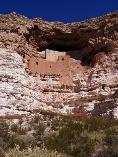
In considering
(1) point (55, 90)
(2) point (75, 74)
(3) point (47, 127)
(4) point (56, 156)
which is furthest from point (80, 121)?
(2) point (75, 74)

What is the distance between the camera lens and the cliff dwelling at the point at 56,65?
24641 mm

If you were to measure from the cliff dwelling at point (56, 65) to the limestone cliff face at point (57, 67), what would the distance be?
8 centimetres

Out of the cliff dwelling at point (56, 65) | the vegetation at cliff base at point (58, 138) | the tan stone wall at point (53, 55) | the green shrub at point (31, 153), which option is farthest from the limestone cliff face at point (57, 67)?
the green shrub at point (31, 153)

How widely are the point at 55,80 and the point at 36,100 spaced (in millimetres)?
2740

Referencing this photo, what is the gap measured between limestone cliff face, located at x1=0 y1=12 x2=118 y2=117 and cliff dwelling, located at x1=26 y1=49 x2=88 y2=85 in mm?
84

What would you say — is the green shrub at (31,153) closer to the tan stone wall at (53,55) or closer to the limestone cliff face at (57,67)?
the limestone cliff face at (57,67)

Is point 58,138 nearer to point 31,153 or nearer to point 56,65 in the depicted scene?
point 31,153

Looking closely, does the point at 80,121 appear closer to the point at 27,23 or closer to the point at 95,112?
the point at 95,112

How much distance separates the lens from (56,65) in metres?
25.2

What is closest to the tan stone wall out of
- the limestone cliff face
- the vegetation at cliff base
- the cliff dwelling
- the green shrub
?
the cliff dwelling

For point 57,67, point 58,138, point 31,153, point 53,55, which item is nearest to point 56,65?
point 57,67

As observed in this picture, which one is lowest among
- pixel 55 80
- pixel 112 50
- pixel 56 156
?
pixel 56 156

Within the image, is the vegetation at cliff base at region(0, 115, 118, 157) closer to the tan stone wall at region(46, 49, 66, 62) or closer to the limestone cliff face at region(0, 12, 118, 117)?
the limestone cliff face at region(0, 12, 118, 117)

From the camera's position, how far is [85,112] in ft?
69.4
